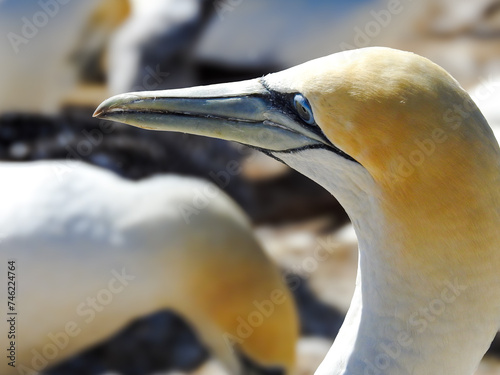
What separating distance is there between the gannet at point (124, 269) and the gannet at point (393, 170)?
2236 millimetres

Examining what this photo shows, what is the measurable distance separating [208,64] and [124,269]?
4.18 m

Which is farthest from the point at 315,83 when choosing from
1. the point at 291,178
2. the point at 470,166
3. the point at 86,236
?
the point at 291,178

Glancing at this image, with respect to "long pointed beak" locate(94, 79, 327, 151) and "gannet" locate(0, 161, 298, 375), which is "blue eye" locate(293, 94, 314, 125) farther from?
"gannet" locate(0, 161, 298, 375)

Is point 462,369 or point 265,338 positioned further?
point 265,338

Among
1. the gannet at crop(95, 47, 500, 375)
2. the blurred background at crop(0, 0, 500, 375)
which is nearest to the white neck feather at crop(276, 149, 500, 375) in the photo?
the gannet at crop(95, 47, 500, 375)

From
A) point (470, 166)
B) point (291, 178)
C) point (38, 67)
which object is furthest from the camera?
point (38, 67)

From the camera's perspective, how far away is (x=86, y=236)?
13.2 feet

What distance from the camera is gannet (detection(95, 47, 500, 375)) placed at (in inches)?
61.8

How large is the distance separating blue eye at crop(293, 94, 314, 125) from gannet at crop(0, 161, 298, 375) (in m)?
2.46

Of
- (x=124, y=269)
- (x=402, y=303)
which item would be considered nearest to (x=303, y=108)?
(x=402, y=303)

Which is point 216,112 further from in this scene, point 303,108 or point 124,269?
point 124,269

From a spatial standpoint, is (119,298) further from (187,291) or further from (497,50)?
(497,50)

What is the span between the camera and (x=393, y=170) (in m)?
1.61

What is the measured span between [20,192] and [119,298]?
784 mm
